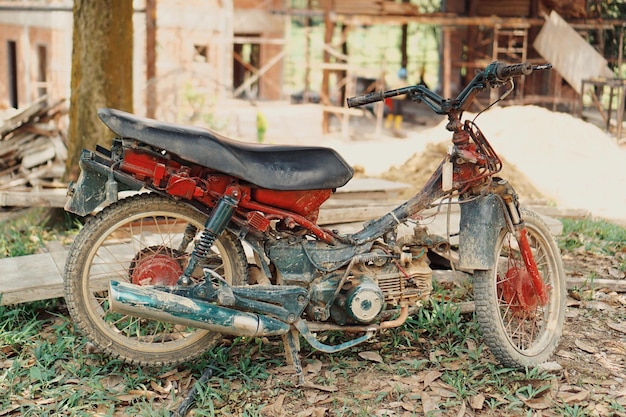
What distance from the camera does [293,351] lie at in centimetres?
401

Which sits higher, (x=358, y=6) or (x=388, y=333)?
(x=358, y=6)

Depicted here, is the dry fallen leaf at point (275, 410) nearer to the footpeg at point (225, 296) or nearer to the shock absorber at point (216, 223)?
the footpeg at point (225, 296)

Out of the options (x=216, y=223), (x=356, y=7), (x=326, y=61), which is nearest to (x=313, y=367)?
(x=216, y=223)

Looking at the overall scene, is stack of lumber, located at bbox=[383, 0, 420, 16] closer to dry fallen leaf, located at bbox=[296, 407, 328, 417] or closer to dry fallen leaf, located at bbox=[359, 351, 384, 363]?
dry fallen leaf, located at bbox=[359, 351, 384, 363]

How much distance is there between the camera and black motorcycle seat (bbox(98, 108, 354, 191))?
382 centimetres

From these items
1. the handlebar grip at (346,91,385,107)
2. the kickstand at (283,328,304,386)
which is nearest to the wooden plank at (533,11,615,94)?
the handlebar grip at (346,91,385,107)

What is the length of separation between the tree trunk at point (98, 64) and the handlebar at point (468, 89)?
3.85 meters

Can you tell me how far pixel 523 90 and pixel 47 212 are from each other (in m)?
17.3

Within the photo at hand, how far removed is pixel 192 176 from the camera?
157 inches

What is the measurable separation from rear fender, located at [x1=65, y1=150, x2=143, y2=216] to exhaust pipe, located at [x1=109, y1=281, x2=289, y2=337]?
452 mm

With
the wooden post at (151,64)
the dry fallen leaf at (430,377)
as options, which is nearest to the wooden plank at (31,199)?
the dry fallen leaf at (430,377)

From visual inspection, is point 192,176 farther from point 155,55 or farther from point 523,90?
point 523,90

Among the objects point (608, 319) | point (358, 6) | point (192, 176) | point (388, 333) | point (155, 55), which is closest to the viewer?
point (192, 176)

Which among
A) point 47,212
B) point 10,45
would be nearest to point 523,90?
point 10,45
